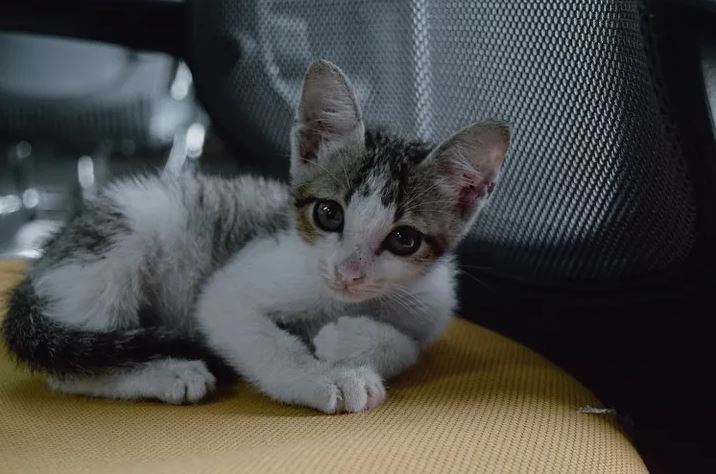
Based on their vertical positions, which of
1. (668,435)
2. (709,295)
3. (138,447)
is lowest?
(668,435)

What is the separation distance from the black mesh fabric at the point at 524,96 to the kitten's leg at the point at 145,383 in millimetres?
508

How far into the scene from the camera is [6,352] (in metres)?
1.09

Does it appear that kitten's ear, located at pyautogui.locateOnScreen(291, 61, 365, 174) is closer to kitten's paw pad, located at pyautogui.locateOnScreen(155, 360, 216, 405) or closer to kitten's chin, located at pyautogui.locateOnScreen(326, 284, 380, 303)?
kitten's chin, located at pyautogui.locateOnScreen(326, 284, 380, 303)

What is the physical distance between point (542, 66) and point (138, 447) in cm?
72

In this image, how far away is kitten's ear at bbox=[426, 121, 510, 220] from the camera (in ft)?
3.41

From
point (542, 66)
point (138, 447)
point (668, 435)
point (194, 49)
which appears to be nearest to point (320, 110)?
point (542, 66)

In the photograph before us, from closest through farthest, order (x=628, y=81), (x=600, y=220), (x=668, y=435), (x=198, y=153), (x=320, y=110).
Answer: (x=628, y=81) < (x=600, y=220) < (x=320, y=110) < (x=668, y=435) < (x=198, y=153)

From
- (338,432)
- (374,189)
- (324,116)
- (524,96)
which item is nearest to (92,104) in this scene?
(324,116)

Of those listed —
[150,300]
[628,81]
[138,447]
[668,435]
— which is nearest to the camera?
[138,447]

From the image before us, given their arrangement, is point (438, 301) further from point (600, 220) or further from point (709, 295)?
point (709, 295)

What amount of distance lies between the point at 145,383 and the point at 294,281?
27cm

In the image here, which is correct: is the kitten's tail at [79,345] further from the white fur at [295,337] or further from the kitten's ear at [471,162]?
the kitten's ear at [471,162]

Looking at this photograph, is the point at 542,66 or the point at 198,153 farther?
the point at 198,153

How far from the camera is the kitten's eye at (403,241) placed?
1.07 metres
